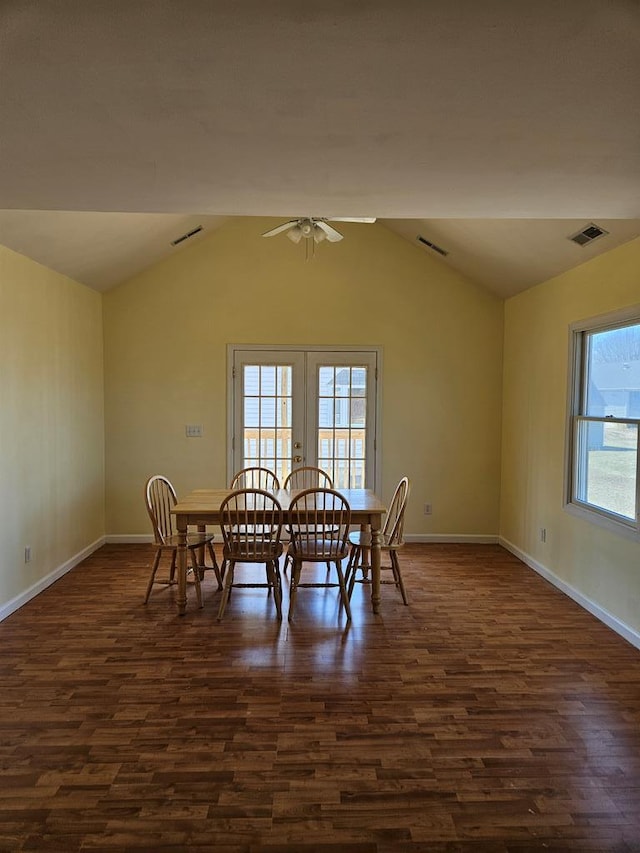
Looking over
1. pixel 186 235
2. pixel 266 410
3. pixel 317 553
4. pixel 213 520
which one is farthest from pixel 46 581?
pixel 186 235

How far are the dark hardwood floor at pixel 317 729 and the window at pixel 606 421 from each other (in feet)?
2.86

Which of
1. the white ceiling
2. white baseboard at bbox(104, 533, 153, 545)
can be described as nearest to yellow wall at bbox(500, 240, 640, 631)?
the white ceiling

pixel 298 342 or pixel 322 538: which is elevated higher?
pixel 298 342

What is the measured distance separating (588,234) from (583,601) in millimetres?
2669

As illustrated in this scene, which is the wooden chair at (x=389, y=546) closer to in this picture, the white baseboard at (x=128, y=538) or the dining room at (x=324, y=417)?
the dining room at (x=324, y=417)

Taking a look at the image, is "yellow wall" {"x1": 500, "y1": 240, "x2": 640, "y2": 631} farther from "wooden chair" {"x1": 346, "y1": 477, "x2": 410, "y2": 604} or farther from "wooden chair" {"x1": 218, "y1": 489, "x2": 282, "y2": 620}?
"wooden chair" {"x1": 218, "y1": 489, "x2": 282, "y2": 620}

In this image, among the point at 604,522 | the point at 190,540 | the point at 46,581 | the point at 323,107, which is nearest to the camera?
the point at 323,107

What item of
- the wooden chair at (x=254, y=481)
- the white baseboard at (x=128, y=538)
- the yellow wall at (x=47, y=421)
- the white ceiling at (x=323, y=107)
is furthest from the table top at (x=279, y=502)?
the white ceiling at (x=323, y=107)

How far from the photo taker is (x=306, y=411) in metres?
5.87

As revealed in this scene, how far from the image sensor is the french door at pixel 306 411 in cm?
585

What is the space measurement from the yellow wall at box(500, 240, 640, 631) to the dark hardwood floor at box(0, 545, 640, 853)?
400mm

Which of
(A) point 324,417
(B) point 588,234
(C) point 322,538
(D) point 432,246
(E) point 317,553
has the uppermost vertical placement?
(D) point 432,246

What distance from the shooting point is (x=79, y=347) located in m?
5.14

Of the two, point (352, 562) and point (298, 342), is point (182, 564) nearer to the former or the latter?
point (352, 562)
